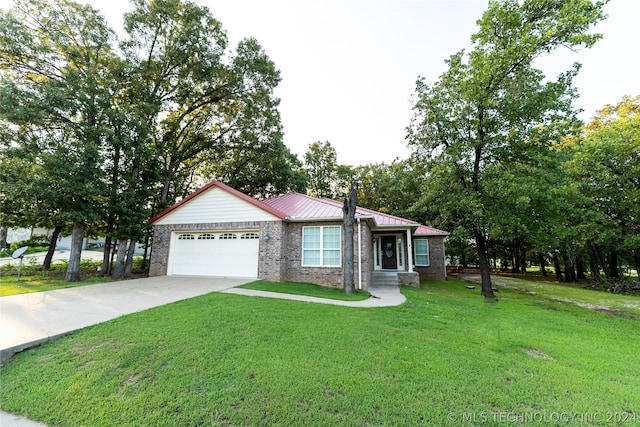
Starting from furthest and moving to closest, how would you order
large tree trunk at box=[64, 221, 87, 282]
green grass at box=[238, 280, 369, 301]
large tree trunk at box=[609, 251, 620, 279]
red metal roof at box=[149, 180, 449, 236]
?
large tree trunk at box=[609, 251, 620, 279], large tree trunk at box=[64, 221, 87, 282], red metal roof at box=[149, 180, 449, 236], green grass at box=[238, 280, 369, 301]

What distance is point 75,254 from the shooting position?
1133cm

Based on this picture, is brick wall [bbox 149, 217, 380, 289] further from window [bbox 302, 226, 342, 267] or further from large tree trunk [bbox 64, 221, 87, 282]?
large tree trunk [bbox 64, 221, 87, 282]

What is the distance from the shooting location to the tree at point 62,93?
10.1 meters

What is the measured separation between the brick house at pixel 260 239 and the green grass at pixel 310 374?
17.3ft

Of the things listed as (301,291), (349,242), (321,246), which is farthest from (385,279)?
(301,291)

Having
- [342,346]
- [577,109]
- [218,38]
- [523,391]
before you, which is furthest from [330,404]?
[218,38]

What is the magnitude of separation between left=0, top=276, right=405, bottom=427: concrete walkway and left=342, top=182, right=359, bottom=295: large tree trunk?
95cm

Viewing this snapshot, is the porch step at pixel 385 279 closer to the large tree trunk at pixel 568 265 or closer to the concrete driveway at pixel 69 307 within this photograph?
the concrete driveway at pixel 69 307

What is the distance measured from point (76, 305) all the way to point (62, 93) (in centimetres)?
918

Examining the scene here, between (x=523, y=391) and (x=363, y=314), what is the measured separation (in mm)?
3345

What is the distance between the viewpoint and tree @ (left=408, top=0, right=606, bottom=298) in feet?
29.6

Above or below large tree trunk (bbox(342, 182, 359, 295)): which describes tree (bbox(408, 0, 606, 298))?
above

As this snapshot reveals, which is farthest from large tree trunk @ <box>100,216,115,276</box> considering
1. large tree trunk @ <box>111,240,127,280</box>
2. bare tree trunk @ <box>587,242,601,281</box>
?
bare tree trunk @ <box>587,242,601,281</box>

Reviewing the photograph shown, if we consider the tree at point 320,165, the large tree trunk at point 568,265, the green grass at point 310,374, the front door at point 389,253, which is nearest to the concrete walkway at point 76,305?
the green grass at point 310,374
